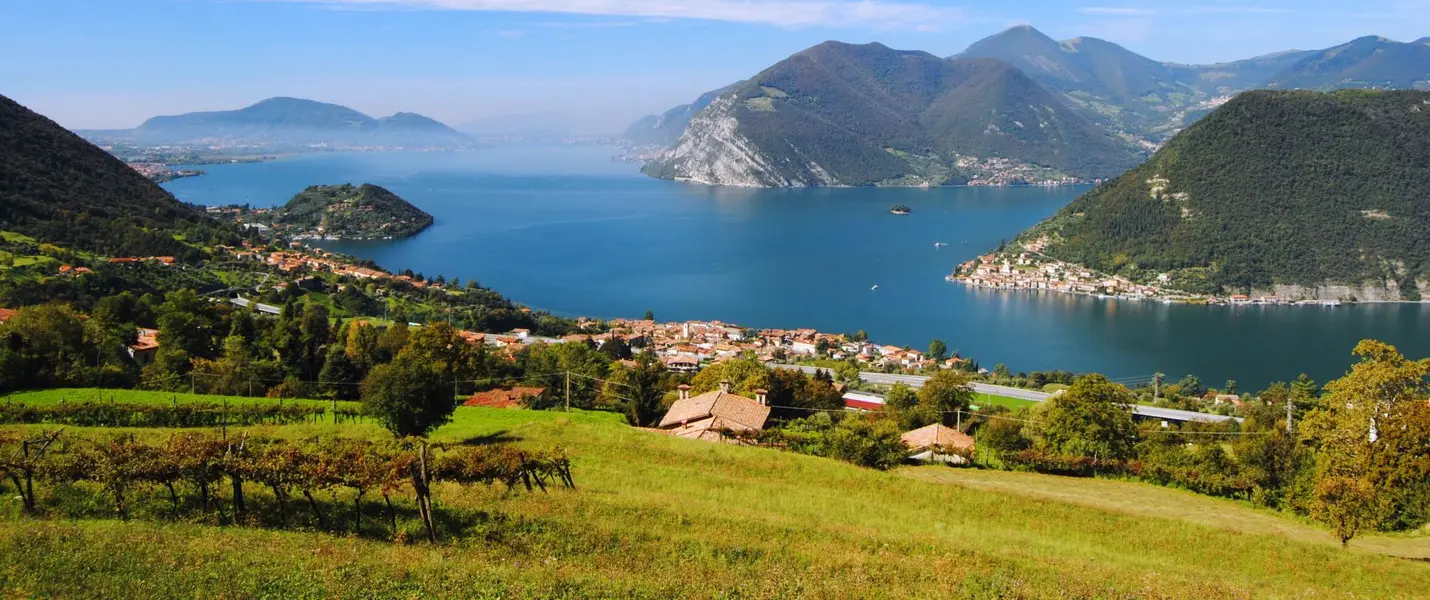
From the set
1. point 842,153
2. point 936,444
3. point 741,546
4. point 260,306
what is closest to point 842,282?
point 260,306

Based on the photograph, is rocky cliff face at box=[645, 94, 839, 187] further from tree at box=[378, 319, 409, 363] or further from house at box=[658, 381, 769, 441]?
house at box=[658, 381, 769, 441]

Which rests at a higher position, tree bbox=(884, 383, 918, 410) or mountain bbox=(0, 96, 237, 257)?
mountain bbox=(0, 96, 237, 257)

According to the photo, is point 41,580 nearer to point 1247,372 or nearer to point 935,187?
point 1247,372

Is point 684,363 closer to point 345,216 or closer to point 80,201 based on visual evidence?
point 80,201

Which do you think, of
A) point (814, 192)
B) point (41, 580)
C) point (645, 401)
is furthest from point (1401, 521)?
point (814, 192)

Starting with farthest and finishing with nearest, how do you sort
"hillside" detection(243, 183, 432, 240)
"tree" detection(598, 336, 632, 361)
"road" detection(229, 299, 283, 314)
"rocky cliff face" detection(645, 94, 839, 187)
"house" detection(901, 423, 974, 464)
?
"rocky cliff face" detection(645, 94, 839, 187) < "hillside" detection(243, 183, 432, 240) < "road" detection(229, 299, 283, 314) < "tree" detection(598, 336, 632, 361) < "house" detection(901, 423, 974, 464)

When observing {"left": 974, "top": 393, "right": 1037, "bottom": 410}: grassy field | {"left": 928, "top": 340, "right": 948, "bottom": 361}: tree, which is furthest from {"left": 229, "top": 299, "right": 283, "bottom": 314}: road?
{"left": 928, "top": 340, "right": 948, "bottom": 361}: tree
